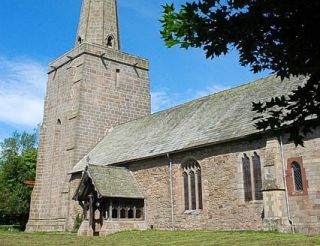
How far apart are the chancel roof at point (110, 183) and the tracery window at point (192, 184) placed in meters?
3.33

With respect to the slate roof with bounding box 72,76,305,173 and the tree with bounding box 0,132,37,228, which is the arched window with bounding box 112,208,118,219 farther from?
the tree with bounding box 0,132,37,228

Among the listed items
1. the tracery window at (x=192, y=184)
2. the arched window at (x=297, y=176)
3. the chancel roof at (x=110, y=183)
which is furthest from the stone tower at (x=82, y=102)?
the arched window at (x=297, y=176)

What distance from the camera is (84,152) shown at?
32.0 metres

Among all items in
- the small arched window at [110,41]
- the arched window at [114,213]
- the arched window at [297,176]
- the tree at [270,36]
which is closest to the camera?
the tree at [270,36]

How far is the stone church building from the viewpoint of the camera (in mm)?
17828

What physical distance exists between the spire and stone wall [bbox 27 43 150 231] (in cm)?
147

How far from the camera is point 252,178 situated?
1944 centimetres

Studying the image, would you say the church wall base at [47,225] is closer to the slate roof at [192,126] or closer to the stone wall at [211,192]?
the slate roof at [192,126]

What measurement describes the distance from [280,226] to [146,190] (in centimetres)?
955

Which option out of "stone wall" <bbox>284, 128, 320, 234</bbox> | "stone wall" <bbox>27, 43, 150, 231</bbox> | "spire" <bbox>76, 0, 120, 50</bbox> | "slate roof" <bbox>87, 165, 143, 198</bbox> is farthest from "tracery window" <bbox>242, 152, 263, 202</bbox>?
"spire" <bbox>76, 0, 120, 50</bbox>

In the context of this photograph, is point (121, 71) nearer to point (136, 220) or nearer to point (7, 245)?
point (136, 220)

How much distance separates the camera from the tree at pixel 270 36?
507cm

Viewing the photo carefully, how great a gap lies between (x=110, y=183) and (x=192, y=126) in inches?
232

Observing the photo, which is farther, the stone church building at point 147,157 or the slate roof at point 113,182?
the slate roof at point 113,182
